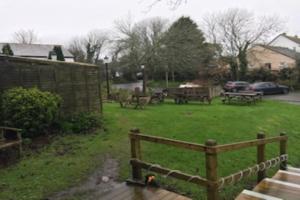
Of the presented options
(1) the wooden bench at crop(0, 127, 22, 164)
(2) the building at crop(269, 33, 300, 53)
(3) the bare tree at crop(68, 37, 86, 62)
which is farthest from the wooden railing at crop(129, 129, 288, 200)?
(2) the building at crop(269, 33, 300, 53)

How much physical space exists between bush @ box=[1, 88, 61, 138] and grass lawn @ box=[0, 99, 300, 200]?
25.1 inches

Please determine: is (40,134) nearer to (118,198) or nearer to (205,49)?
(118,198)

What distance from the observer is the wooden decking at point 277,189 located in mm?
4379

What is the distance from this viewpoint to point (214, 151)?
3.60 m

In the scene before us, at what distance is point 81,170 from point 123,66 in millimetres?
27953

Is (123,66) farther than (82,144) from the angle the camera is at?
Yes

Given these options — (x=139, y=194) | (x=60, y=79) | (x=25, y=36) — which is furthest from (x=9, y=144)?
(x=25, y=36)

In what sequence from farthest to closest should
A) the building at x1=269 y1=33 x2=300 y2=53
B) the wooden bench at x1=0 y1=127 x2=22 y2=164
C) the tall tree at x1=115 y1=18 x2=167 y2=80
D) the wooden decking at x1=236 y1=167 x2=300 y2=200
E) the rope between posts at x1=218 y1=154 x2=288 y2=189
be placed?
the building at x1=269 y1=33 x2=300 y2=53
the tall tree at x1=115 y1=18 x2=167 y2=80
the wooden bench at x1=0 y1=127 x2=22 y2=164
the wooden decking at x1=236 y1=167 x2=300 y2=200
the rope between posts at x1=218 y1=154 x2=288 y2=189

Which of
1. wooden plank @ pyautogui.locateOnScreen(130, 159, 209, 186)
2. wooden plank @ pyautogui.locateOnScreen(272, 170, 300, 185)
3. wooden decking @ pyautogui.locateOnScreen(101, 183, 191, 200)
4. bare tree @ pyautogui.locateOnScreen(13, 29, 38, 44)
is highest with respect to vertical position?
bare tree @ pyautogui.locateOnScreen(13, 29, 38, 44)

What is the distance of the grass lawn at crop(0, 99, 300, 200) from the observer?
515 centimetres

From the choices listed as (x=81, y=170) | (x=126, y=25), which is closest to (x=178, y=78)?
(x=126, y=25)

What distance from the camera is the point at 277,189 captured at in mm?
4770

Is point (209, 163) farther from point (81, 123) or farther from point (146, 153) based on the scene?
point (81, 123)

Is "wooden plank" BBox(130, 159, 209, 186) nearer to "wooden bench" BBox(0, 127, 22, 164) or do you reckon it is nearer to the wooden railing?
the wooden railing
